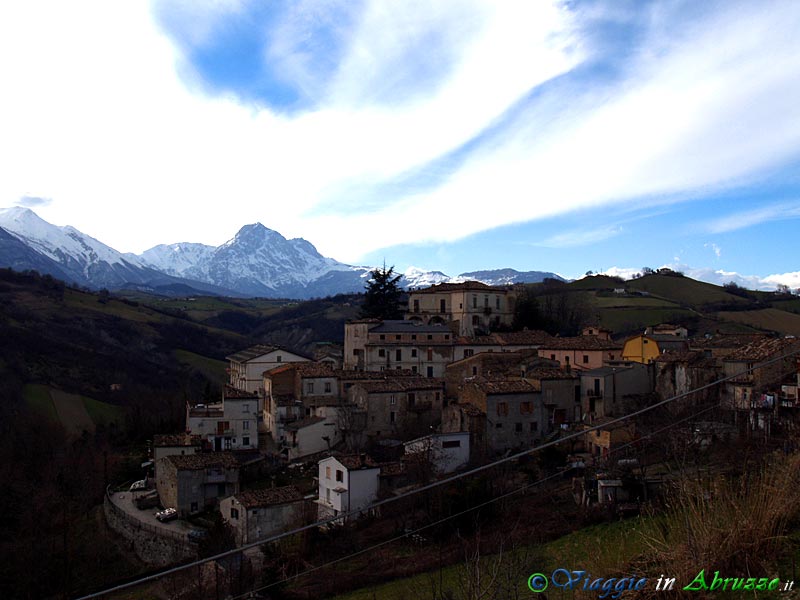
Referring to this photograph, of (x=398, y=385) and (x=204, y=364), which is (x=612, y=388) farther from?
(x=204, y=364)

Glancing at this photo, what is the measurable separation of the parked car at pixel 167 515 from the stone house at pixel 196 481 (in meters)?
0.18

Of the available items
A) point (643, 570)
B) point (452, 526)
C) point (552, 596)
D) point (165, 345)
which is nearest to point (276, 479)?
point (452, 526)

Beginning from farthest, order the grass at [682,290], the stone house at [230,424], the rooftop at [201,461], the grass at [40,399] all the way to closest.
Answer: the grass at [682,290]
the grass at [40,399]
the stone house at [230,424]
the rooftop at [201,461]

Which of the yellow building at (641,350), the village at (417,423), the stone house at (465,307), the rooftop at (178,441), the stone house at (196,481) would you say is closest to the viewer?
the village at (417,423)

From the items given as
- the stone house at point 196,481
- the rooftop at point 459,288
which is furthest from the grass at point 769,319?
the stone house at point 196,481

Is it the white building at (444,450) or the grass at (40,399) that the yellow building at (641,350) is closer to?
the white building at (444,450)

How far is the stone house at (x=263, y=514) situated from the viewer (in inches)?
811

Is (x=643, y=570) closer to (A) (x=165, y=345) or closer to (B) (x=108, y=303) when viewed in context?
(A) (x=165, y=345)

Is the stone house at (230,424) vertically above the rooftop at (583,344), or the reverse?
the rooftop at (583,344)

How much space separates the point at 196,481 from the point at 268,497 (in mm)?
4719

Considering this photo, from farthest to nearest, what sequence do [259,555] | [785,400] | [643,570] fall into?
[785,400] → [259,555] → [643,570]

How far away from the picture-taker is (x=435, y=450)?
915 inches

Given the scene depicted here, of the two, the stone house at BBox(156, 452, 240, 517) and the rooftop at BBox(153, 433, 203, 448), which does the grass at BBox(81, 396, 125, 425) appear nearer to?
Answer: the rooftop at BBox(153, 433, 203, 448)

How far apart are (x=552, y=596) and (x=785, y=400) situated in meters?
17.4
